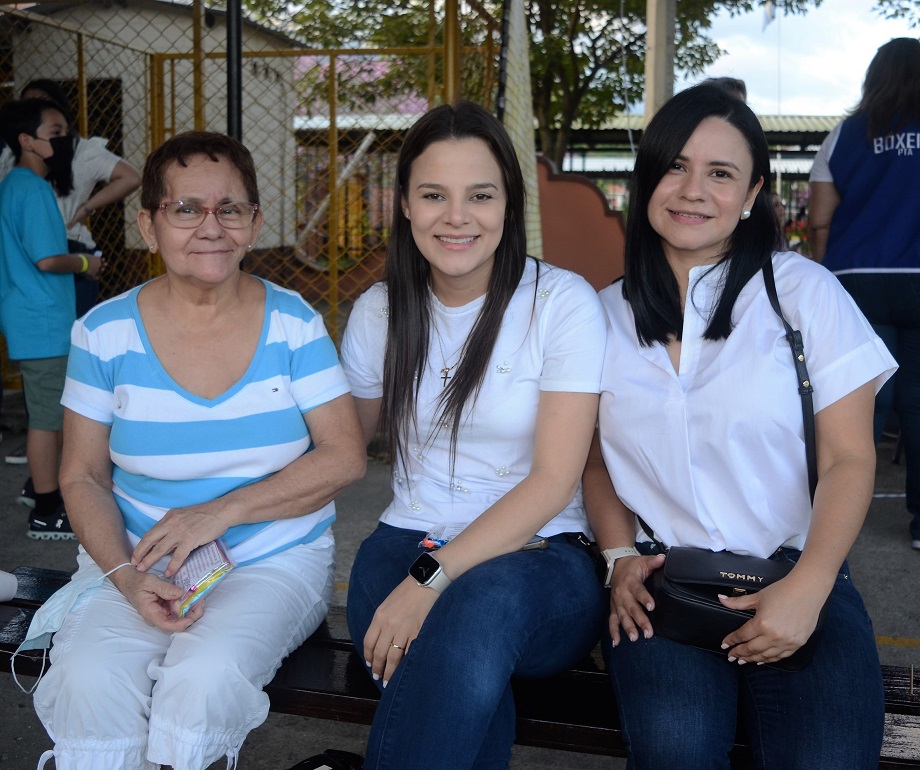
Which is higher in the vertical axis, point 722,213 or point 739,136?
point 739,136

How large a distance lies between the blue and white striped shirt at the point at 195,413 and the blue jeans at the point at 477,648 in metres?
0.39

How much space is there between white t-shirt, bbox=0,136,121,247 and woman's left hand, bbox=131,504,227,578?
338 centimetres

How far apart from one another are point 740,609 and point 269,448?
1180mm

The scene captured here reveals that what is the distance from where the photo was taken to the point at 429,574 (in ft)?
6.87

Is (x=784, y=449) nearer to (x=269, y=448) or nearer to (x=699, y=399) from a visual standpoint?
(x=699, y=399)

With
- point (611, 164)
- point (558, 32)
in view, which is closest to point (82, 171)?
point (558, 32)

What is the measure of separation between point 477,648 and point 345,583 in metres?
2.37

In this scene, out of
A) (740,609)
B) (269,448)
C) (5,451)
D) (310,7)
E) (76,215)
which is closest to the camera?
(740,609)

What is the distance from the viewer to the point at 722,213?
227 centimetres

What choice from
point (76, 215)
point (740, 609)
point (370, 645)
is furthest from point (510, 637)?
point (76, 215)

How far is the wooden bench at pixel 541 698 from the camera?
79.4 inches

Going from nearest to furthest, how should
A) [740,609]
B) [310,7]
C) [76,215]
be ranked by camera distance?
1. [740,609]
2. [76,215]
3. [310,7]

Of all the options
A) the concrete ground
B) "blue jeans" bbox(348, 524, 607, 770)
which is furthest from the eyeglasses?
the concrete ground

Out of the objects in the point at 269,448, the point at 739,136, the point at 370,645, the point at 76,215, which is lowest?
the point at 370,645
